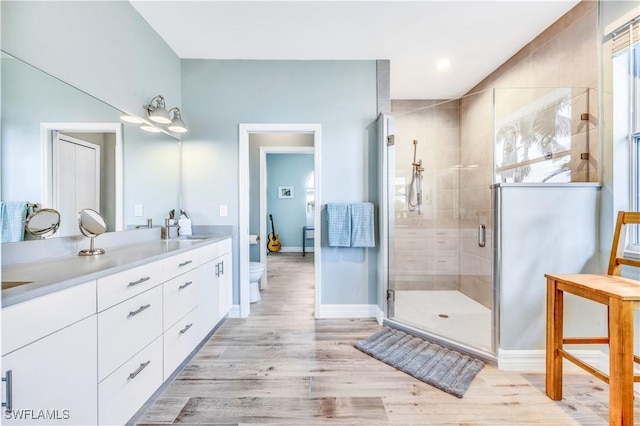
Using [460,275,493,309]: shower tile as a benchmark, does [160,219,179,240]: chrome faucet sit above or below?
above

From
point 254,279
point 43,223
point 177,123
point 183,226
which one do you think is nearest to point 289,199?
point 254,279

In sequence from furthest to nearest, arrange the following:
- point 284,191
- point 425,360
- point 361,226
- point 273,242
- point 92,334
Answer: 1. point 284,191
2. point 273,242
3. point 361,226
4. point 425,360
5. point 92,334

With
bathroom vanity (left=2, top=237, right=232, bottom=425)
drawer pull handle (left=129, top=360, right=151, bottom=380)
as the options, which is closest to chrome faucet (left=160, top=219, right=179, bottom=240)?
bathroom vanity (left=2, top=237, right=232, bottom=425)

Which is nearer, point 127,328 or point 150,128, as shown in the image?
point 127,328

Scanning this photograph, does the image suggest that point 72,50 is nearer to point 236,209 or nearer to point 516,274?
point 236,209

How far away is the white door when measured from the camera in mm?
1421

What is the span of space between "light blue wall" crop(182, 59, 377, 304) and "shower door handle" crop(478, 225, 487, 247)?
115 cm

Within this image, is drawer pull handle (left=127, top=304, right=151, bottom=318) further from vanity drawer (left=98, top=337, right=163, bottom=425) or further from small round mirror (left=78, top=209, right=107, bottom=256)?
small round mirror (left=78, top=209, right=107, bottom=256)

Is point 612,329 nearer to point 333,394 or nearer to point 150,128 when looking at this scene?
Result: point 333,394

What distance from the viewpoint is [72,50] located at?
1562 millimetres

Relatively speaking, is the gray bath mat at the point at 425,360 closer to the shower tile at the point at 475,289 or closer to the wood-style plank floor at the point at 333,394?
the wood-style plank floor at the point at 333,394

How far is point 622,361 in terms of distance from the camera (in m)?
1.17

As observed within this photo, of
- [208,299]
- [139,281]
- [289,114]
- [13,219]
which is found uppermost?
[289,114]

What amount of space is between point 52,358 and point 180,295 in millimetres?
810
